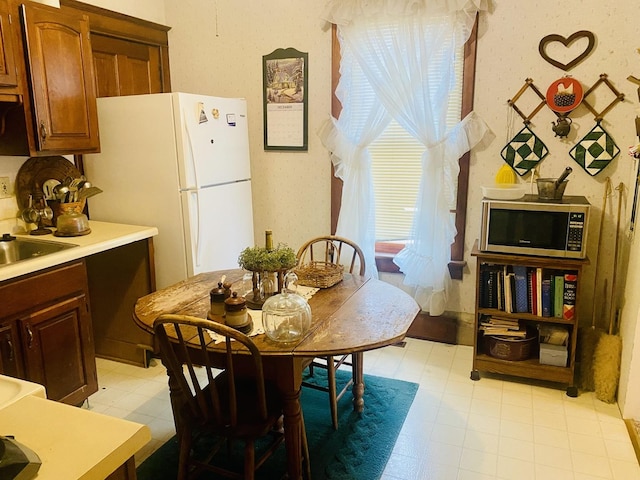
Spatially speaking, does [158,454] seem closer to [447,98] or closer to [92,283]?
[92,283]

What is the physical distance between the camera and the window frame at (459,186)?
10.2 ft

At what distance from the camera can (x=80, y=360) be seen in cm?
264

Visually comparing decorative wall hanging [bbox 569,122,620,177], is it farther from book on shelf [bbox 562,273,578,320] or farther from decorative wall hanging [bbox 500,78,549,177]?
book on shelf [bbox 562,273,578,320]

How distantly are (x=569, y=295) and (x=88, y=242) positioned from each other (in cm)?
261

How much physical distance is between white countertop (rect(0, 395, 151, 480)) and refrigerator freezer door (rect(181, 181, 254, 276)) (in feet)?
6.82

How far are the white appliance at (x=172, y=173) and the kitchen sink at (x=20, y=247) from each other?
0.59 metres

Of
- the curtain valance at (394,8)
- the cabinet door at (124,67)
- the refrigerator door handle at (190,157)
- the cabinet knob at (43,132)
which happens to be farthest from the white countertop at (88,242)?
the curtain valance at (394,8)

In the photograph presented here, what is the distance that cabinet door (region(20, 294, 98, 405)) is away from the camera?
2367mm

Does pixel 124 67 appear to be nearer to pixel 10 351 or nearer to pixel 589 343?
pixel 10 351

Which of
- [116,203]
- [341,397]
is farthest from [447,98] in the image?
[116,203]

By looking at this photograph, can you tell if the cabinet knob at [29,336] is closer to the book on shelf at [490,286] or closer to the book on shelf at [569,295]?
the book on shelf at [490,286]

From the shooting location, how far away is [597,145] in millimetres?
2906

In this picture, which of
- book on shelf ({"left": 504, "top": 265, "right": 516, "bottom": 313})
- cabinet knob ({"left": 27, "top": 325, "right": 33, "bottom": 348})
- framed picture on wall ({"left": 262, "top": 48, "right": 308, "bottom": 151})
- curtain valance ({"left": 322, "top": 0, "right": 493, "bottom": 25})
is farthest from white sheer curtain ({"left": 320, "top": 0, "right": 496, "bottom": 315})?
cabinet knob ({"left": 27, "top": 325, "right": 33, "bottom": 348})

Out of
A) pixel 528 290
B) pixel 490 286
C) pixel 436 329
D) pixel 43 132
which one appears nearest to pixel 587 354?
pixel 528 290
